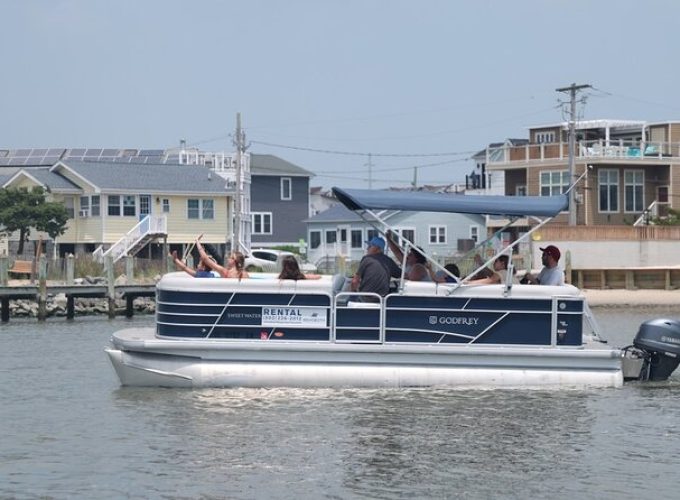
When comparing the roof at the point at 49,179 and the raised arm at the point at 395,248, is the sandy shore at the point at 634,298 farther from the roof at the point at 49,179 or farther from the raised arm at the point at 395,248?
the raised arm at the point at 395,248

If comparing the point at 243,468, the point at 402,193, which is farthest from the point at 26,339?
the point at 243,468

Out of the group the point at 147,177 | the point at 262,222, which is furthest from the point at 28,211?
the point at 262,222

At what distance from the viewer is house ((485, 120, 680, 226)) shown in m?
65.9

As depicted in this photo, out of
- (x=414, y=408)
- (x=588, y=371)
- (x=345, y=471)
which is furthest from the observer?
(x=588, y=371)

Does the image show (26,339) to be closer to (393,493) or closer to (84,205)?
(393,493)

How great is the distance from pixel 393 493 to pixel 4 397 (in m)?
8.69

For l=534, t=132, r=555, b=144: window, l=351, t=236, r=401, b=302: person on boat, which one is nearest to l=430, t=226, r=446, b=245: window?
l=534, t=132, r=555, b=144: window

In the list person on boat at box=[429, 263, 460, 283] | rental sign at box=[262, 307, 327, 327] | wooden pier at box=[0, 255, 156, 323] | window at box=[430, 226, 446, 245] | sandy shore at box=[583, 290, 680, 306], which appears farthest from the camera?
window at box=[430, 226, 446, 245]

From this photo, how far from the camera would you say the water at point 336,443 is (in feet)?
46.2

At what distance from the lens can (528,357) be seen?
19.4m

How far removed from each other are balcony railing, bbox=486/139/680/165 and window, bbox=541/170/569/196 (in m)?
0.73

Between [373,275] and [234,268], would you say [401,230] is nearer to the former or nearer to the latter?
[234,268]

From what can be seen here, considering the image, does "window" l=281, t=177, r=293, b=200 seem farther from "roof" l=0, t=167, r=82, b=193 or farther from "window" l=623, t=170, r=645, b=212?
"window" l=623, t=170, r=645, b=212

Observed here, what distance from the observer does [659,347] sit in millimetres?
20156
